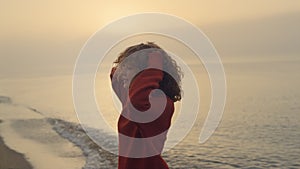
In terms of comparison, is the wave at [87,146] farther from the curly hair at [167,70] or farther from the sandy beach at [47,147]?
the curly hair at [167,70]

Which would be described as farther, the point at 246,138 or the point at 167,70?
the point at 246,138

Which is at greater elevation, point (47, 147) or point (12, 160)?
point (12, 160)

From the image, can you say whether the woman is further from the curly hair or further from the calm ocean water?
the calm ocean water

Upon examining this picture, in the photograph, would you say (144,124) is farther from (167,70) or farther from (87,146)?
(87,146)

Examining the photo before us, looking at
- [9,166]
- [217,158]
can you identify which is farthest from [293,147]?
[9,166]

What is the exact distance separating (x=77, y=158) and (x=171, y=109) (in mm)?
11829

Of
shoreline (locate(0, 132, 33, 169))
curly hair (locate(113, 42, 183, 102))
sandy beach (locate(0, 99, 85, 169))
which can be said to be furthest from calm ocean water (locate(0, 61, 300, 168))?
curly hair (locate(113, 42, 183, 102))

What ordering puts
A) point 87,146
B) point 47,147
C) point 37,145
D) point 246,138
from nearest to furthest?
point 47,147, point 37,145, point 87,146, point 246,138

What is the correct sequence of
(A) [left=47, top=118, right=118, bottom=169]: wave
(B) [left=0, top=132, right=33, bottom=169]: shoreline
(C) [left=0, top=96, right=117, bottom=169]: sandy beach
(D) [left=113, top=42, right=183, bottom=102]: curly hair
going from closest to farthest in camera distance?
(D) [left=113, top=42, right=183, bottom=102]: curly hair → (B) [left=0, top=132, right=33, bottom=169]: shoreline → (C) [left=0, top=96, right=117, bottom=169]: sandy beach → (A) [left=47, top=118, right=118, bottom=169]: wave

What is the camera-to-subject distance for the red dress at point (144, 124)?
2848 millimetres

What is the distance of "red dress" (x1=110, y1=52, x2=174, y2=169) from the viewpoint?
9.34 ft

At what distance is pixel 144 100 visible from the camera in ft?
9.32

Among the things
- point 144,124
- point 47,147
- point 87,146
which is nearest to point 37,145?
point 47,147

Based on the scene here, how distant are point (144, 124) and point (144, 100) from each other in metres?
0.15
